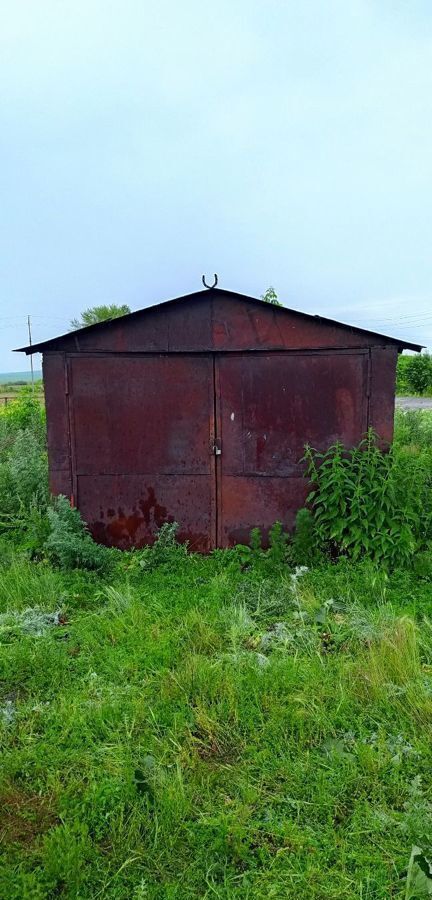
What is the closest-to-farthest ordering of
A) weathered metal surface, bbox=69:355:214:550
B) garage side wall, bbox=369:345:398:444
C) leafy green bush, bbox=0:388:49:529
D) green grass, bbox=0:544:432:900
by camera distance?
green grass, bbox=0:544:432:900, garage side wall, bbox=369:345:398:444, weathered metal surface, bbox=69:355:214:550, leafy green bush, bbox=0:388:49:529

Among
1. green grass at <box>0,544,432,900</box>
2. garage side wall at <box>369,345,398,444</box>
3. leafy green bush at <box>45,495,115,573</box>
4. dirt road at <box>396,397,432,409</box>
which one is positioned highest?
garage side wall at <box>369,345,398,444</box>

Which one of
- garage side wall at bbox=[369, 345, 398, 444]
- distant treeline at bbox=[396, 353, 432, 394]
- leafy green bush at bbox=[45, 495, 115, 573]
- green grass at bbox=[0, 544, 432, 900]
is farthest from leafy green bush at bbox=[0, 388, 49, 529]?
distant treeline at bbox=[396, 353, 432, 394]

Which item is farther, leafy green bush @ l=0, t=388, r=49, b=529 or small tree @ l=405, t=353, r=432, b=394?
small tree @ l=405, t=353, r=432, b=394

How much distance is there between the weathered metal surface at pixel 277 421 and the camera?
5.31 metres

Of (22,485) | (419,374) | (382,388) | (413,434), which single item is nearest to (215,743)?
(382,388)

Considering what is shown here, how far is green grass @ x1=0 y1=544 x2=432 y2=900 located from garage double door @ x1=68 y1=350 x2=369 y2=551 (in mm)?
1317

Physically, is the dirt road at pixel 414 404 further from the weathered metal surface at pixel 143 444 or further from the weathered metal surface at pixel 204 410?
the weathered metal surface at pixel 143 444

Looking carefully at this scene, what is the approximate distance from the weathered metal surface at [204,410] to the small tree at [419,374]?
24045 mm

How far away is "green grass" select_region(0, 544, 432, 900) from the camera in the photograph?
2.15m

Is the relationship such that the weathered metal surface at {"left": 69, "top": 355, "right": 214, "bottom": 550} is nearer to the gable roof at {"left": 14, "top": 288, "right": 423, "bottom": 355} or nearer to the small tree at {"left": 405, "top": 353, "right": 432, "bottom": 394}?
the gable roof at {"left": 14, "top": 288, "right": 423, "bottom": 355}

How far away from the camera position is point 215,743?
2773 millimetres

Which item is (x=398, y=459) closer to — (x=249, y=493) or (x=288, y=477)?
(x=288, y=477)

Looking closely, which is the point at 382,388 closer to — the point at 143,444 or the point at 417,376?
the point at 143,444

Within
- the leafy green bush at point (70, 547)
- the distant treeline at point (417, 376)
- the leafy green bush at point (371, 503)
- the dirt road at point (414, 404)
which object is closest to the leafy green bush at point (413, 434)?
the leafy green bush at point (371, 503)
